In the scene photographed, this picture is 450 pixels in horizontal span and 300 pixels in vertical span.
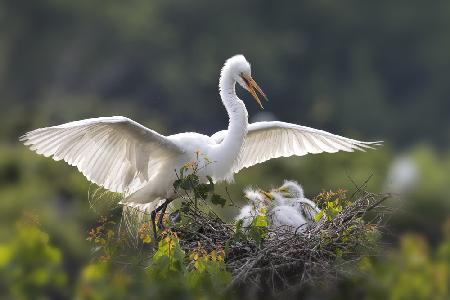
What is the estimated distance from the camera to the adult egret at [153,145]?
22.4ft

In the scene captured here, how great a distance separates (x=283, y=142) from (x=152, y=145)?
1.30 metres

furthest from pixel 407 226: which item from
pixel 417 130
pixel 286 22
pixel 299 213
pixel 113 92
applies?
pixel 286 22

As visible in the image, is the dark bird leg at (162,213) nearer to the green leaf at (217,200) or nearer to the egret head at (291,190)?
the egret head at (291,190)

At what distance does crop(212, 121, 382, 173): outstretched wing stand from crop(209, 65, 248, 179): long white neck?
48cm

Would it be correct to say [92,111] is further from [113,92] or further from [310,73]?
[310,73]

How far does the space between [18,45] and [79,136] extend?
37.2 meters

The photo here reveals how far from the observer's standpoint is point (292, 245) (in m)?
6.50

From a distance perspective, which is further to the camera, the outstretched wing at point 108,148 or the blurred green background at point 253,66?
the blurred green background at point 253,66

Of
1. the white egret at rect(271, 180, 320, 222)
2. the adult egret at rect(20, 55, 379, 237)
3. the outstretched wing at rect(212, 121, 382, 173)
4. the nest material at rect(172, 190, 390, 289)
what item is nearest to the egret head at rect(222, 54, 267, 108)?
the adult egret at rect(20, 55, 379, 237)

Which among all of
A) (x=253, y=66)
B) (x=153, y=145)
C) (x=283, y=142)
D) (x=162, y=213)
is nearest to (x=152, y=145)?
(x=153, y=145)

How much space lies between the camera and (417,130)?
4422 cm

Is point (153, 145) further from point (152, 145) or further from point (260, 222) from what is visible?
point (260, 222)

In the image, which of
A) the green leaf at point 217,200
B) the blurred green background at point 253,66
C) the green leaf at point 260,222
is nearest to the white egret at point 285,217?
the green leaf at point 260,222

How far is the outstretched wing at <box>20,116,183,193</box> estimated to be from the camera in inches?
266
